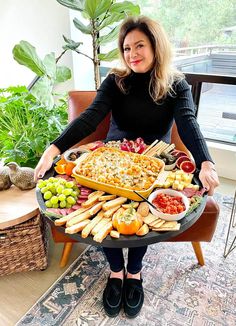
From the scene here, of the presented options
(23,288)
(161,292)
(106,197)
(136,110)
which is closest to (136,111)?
(136,110)

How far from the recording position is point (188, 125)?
129 cm

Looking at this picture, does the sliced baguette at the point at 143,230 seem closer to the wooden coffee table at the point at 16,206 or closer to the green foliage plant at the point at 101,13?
the wooden coffee table at the point at 16,206

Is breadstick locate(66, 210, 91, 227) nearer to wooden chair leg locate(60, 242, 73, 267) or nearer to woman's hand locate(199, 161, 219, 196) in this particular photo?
woman's hand locate(199, 161, 219, 196)

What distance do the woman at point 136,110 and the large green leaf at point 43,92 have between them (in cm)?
46

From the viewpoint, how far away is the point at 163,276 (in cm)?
147

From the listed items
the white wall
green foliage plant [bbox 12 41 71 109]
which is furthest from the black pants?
the white wall

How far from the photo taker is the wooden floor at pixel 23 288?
1.28 metres

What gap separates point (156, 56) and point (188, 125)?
0.44 metres

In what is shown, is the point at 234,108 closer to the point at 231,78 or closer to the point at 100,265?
the point at 231,78

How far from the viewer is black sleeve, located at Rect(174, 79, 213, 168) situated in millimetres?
1173

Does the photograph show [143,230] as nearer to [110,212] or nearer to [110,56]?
[110,212]

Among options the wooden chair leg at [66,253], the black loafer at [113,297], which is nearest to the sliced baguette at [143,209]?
the black loafer at [113,297]

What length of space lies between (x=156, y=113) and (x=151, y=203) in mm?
675

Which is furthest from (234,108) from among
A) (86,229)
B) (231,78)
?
(86,229)
